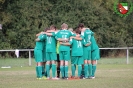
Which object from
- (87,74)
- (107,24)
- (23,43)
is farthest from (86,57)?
(107,24)

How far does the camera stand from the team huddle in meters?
22.9

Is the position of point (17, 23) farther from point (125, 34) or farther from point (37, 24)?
point (125, 34)

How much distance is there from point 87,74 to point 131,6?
33180 mm

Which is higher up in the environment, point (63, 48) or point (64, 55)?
point (63, 48)

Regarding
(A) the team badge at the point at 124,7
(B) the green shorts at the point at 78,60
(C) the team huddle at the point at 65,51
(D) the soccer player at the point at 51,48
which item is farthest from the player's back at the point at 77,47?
(A) the team badge at the point at 124,7

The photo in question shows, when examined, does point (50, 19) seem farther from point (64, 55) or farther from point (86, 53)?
point (64, 55)

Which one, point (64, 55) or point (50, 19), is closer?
point (64, 55)

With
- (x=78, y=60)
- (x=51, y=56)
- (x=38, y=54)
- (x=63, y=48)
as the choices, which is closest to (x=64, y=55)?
(x=63, y=48)

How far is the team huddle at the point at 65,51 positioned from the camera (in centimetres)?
2288

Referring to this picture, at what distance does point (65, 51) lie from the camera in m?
22.9

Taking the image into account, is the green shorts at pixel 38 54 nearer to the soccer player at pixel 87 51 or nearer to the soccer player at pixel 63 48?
the soccer player at pixel 63 48

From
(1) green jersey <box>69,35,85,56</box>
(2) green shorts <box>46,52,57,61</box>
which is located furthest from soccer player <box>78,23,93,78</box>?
(2) green shorts <box>46,52,57,61</box>

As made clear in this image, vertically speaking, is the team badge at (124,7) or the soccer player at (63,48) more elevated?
the team badge at (124,7)

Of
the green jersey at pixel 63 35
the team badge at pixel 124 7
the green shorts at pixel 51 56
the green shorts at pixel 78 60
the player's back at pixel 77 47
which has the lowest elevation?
the green shorts at pixel 78 60
